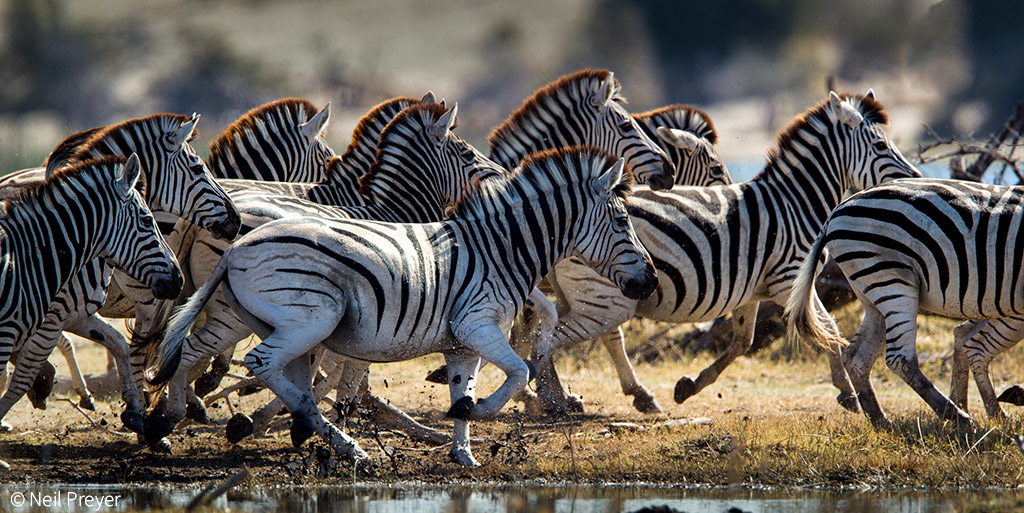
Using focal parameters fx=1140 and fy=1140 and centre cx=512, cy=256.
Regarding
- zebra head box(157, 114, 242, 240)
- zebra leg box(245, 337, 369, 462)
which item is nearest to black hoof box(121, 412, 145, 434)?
zebra head box(157, 114, 242, 240)

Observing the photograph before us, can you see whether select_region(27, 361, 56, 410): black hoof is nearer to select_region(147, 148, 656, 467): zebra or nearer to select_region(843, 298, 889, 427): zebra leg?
select_region(147, 148, 656, 467): zebra

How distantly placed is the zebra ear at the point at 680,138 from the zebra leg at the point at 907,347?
363cm

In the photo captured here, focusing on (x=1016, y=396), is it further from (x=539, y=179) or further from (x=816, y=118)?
(x=539, y=179)

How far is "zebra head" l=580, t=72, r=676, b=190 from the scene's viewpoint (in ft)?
32.8

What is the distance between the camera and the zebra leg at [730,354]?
9148mm

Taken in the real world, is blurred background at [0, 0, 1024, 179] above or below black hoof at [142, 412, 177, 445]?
above

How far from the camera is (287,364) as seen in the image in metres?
6.54

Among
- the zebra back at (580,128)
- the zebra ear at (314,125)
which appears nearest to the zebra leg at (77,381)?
the zebra ear at (314,125)

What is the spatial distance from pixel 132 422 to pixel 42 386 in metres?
1.41

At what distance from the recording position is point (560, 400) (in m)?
8.95

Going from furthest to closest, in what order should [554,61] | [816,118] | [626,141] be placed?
1. [554,61]
2. [626,141]
3. [816,118]

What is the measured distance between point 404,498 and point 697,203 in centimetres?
370

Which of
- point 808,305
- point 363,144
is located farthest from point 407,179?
point 808,305

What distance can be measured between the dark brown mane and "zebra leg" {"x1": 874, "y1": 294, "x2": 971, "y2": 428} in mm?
3517
